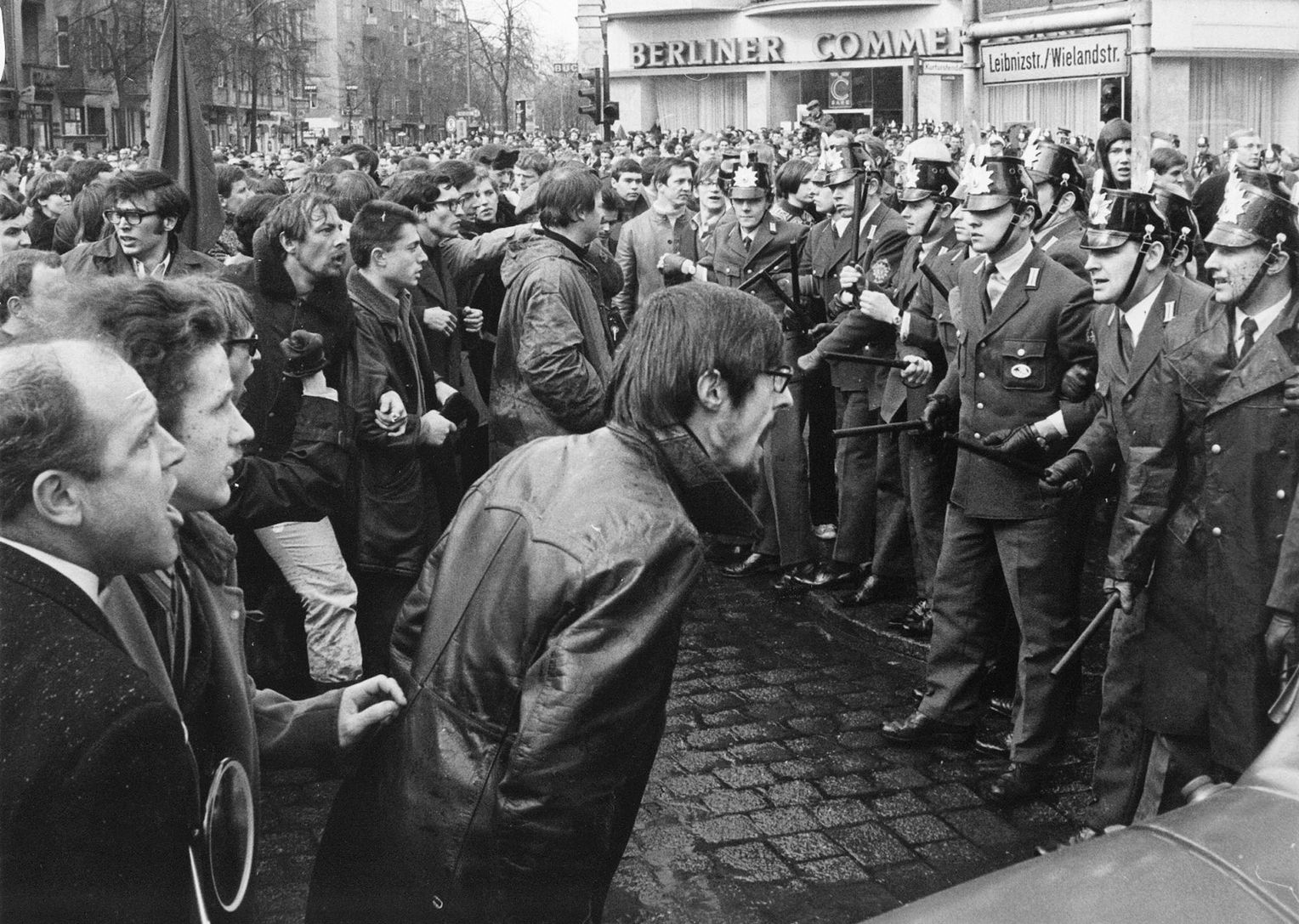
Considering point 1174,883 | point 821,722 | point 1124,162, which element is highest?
point 1124,162

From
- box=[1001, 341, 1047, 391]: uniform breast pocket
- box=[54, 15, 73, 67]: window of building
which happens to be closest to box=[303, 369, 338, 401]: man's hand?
box=[1001, 341, 1047, 391]: uniform breast pocket

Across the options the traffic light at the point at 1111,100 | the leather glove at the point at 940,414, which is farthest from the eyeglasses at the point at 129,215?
the traffic light at the point at 1111,100

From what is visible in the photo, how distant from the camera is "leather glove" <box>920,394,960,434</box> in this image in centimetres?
633

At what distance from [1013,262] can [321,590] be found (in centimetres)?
294

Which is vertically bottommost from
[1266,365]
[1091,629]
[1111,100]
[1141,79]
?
[1091,629]

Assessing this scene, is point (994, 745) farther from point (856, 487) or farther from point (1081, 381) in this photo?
point (856, 487)

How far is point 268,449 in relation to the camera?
203 inches

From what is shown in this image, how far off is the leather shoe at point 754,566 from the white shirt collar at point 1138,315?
3.85 metres

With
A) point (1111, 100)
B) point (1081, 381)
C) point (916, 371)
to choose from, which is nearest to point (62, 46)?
point (1111, 100)

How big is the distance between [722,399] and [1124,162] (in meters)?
10.2

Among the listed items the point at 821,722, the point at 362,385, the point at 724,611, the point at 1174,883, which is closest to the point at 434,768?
the point at 1174,883

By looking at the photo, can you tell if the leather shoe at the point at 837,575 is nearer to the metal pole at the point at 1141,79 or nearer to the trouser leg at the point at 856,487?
the trouser leg at the point at 856,487

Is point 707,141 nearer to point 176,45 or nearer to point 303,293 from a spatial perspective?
point 176,45

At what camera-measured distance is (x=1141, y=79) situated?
8.25 metres
